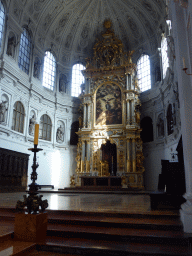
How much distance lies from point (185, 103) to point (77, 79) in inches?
886

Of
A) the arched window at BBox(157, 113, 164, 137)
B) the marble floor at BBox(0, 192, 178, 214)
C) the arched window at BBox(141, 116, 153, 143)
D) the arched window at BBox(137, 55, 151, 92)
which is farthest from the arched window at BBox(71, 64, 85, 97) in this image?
the marble floor at BBox(0, 192, 178, 214)

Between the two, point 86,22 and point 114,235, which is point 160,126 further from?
point 114,235

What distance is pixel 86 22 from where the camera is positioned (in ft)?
83.6

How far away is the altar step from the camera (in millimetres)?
3807

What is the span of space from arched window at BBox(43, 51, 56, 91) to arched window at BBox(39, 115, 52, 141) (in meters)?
3.62

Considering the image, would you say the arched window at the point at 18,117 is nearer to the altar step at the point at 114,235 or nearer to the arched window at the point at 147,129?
the arched window at the point at 147,129

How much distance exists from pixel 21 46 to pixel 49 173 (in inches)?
470

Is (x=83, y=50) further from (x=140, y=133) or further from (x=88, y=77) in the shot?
(x=140, y=133)

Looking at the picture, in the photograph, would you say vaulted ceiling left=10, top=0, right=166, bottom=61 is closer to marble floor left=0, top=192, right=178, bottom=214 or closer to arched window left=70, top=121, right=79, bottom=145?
arched window left=70, top=121, right=79, bottom=145

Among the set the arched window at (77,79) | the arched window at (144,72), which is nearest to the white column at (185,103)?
the arched window at (144,72)

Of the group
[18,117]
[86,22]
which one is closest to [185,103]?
[18,117]

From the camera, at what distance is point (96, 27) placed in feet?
85.6

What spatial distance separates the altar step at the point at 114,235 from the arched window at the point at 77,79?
70.1ft

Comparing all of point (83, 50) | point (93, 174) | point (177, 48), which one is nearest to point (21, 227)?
point (177, 48)
